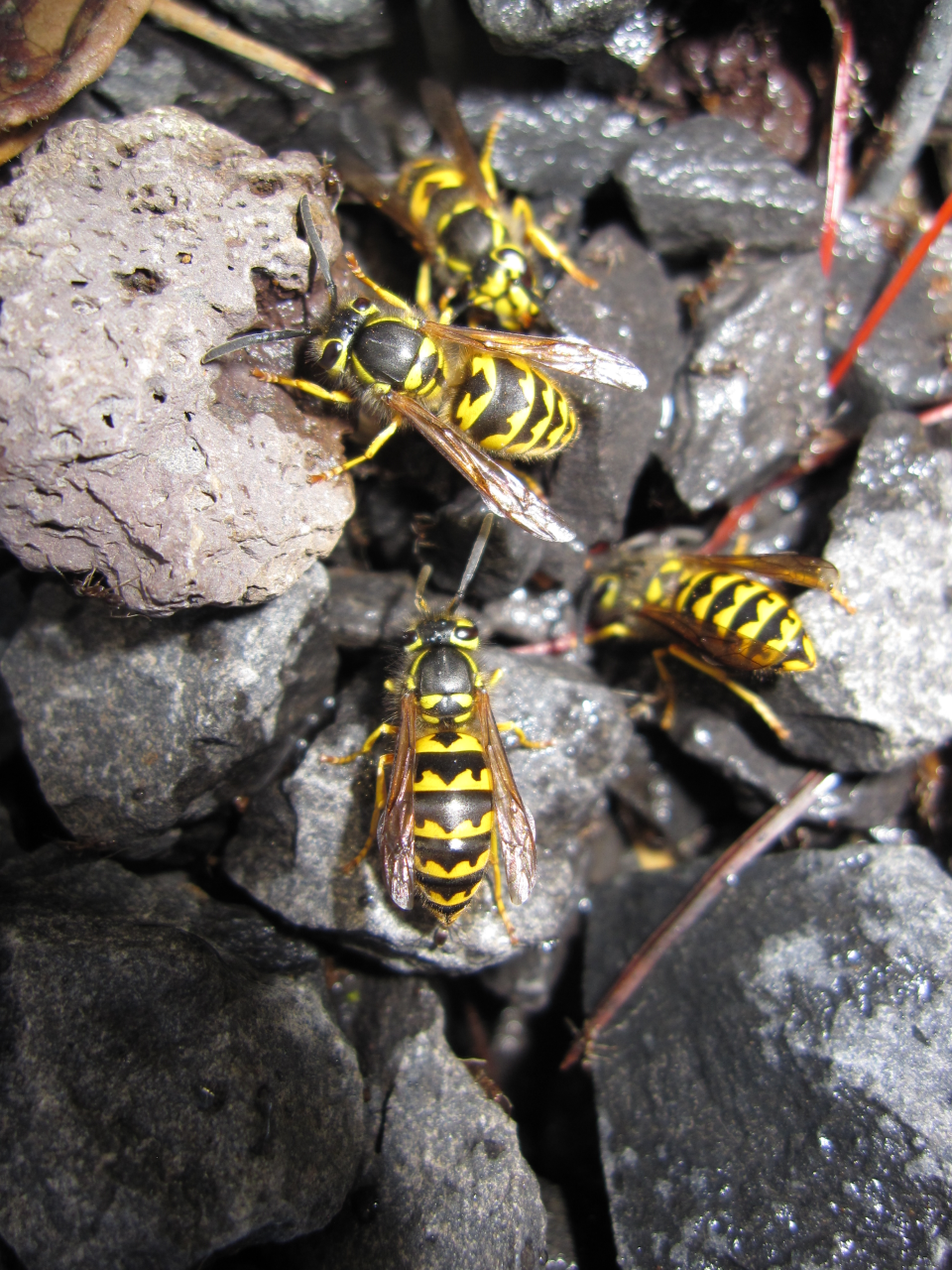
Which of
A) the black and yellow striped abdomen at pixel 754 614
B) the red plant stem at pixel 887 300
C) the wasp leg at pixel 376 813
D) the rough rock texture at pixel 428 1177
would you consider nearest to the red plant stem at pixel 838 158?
the red plant stem at pixel 887 300

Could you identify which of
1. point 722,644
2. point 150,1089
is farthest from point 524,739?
point 150,1089

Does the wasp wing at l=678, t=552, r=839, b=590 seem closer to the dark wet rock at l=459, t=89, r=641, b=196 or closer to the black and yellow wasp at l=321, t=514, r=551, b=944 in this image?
the black and yellow wasp at l=321, t=514, r=551, b=944

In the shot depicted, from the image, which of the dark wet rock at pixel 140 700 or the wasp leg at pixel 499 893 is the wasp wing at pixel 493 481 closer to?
the dark wet rock at pixel 140 700

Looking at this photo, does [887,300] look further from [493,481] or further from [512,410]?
[493,481]

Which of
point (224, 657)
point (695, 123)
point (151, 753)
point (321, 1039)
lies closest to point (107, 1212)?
point (321, 1039)

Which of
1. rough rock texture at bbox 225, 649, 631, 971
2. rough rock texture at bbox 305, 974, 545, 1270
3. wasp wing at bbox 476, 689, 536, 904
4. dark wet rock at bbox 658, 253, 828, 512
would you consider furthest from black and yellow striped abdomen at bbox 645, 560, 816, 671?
rough rock texture at bbox 305, 974, 545, 1270

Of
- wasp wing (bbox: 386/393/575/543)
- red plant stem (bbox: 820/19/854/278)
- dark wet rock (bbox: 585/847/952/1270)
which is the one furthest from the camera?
red plant stem (bbox: 820/19/854/278)

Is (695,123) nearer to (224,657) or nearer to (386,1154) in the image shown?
(224,657)
